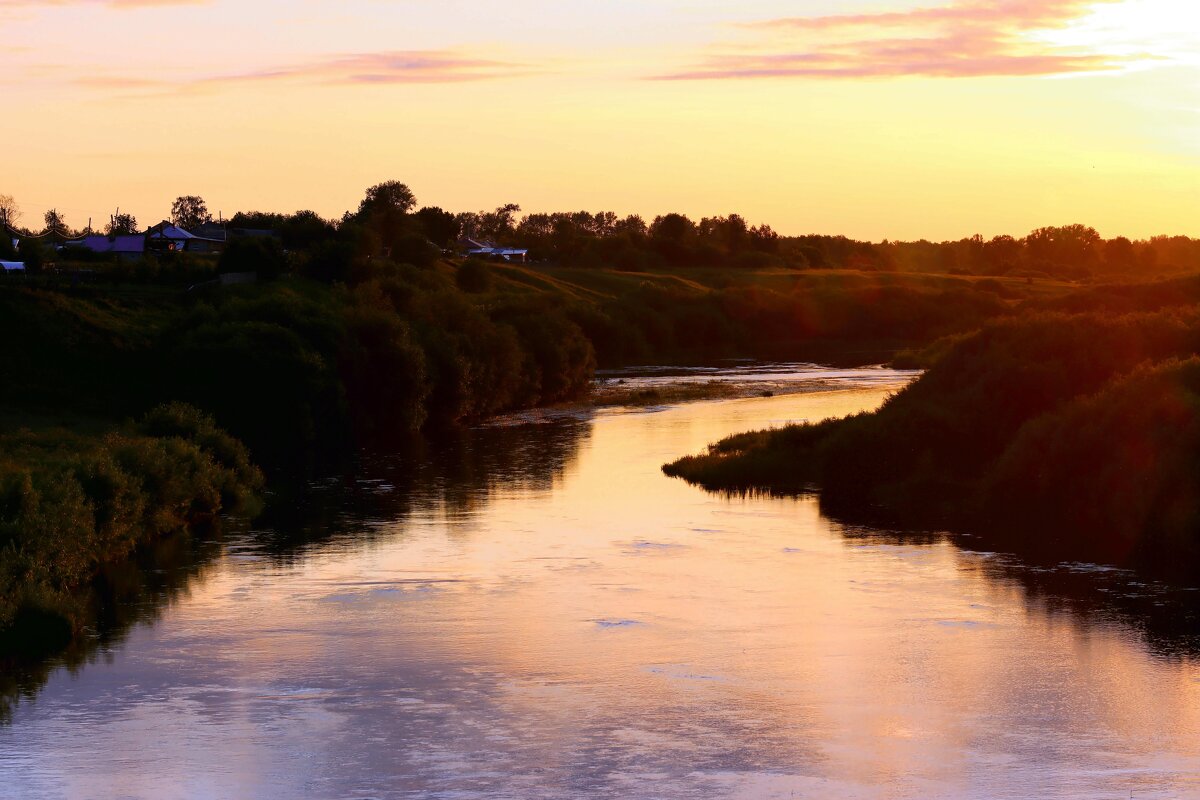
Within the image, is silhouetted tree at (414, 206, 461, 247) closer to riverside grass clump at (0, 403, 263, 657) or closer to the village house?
the village house

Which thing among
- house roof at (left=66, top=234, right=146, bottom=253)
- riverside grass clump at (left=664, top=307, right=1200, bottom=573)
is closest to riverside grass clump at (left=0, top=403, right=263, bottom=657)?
riverside grass clump at (left=664, top=307, right=1200, bottom=573)

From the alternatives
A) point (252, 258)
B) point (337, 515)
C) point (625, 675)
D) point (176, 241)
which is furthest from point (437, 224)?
point (625, 675)

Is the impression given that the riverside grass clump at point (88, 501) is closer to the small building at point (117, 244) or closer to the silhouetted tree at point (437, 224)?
the small building at point (117, 244)

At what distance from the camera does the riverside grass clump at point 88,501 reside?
36281mm

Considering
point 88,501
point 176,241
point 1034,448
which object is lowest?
point 88,501

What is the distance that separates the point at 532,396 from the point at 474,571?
5845cm

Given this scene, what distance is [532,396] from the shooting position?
10288cm

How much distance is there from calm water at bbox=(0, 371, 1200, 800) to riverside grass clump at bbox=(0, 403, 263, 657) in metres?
2.32

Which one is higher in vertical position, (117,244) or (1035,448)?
(117,244)

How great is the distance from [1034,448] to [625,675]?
87.5 feet

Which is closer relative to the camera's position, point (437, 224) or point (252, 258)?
point (252, 258)

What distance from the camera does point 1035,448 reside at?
2143 inches

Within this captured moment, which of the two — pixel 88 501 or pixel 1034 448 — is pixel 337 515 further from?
pixel 1034 448

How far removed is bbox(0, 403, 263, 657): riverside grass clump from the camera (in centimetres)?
3628
